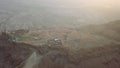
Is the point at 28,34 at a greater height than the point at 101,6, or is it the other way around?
the point at 28,34

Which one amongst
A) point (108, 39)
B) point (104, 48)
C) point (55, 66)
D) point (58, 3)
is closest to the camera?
point (55, 66)

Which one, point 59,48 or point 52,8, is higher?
point 59,48

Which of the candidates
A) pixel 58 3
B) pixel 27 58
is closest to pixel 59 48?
pixel 27 58

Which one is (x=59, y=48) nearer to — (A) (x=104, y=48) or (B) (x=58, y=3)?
(A) (x=104, y=48)

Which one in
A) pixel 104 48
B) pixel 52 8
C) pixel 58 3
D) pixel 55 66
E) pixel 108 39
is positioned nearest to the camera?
pixel 55 66

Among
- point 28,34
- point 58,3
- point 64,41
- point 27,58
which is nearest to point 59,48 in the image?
point 64,41

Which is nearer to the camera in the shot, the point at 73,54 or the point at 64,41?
the point at 73,54

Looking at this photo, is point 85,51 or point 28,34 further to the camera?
point 28,34

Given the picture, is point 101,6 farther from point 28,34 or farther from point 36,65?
point 36,65

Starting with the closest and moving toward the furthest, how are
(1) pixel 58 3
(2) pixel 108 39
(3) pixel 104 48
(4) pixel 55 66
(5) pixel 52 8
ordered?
(4) pixel 55 66
(3) pixel 104 48
(2) pixel 108 39
(5) pixel 52 8
(1) pixel 58 3

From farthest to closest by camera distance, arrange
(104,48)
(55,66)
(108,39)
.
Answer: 1. (108,39)
2. (104,48)
3. (55,66)
